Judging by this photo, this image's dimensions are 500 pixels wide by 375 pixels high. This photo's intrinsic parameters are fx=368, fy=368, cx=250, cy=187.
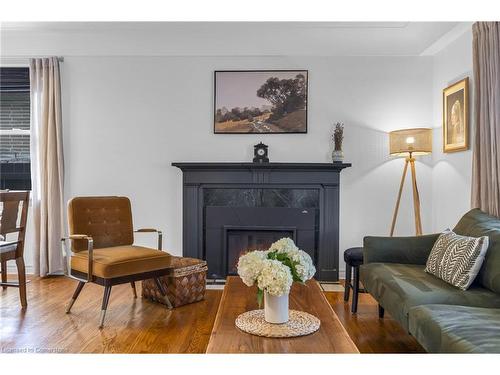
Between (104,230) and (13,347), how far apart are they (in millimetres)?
1147

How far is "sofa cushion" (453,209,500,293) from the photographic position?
6.87 ft

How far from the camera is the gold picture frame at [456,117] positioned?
3.34 meters

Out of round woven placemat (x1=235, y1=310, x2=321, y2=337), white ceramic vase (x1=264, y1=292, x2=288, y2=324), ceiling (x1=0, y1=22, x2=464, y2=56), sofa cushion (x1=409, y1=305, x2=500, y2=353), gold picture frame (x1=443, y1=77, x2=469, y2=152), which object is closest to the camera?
sofa cushion (x1=409, y1=305, x2=500, y2=353)

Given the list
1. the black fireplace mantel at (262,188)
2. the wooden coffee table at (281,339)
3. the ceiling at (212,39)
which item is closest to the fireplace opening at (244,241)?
the black fireplace mantel at (262,188)

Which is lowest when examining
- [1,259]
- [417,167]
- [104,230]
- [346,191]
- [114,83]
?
[1,259]

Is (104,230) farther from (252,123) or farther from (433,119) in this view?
(433,119)

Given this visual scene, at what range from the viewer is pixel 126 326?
269 cm

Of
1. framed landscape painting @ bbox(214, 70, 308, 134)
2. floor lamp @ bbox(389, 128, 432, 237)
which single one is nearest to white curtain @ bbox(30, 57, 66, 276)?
framed landscape painting @ bbox(214, 70, 308, 134)

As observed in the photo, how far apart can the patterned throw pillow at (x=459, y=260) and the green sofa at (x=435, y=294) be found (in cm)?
6

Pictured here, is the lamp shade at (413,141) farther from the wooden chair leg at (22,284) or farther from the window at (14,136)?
the window at (14,136)

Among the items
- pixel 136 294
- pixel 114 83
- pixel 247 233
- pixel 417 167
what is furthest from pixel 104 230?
pixel 417 167

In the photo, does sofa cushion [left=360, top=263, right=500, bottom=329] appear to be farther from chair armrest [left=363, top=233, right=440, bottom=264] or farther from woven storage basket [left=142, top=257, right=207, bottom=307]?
woven storage basket [left=142, top=257, right=207, bottom=307]

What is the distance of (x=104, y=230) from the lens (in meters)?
3.27

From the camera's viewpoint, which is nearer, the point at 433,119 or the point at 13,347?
the point at 13,347
